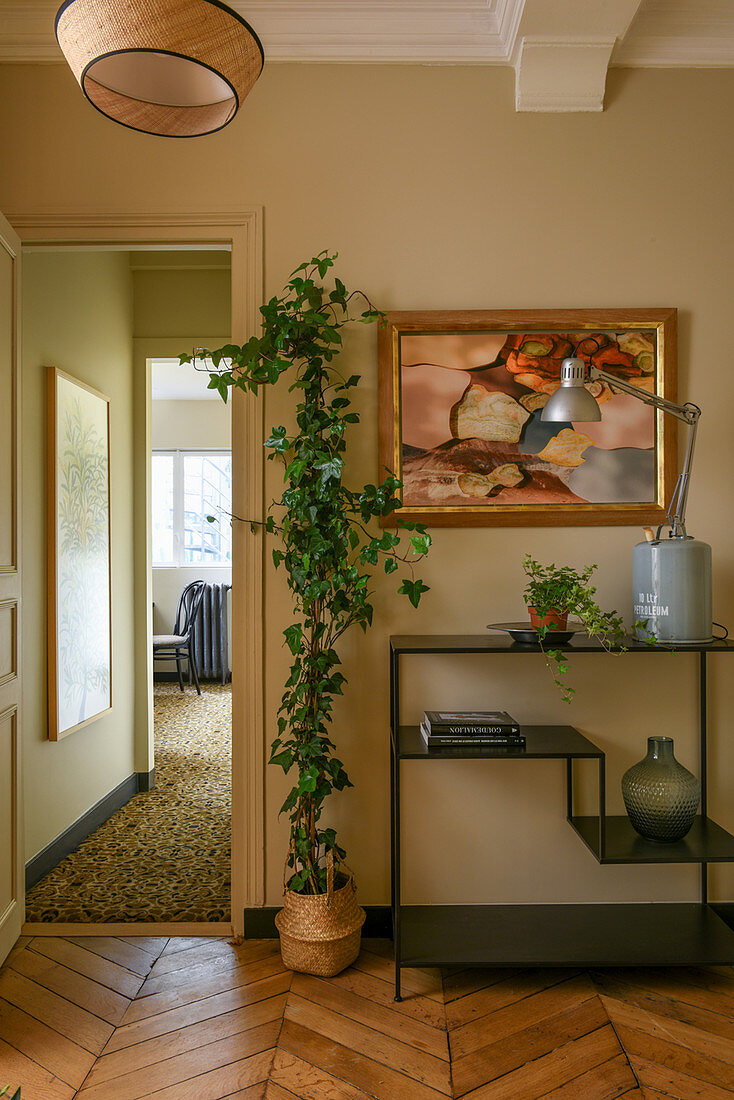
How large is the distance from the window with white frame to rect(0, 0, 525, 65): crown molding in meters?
5.52

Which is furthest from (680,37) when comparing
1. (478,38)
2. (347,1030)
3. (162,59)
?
(347,1030)

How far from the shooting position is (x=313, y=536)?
2215 millimetres

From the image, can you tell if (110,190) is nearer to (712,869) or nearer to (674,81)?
(674,81)

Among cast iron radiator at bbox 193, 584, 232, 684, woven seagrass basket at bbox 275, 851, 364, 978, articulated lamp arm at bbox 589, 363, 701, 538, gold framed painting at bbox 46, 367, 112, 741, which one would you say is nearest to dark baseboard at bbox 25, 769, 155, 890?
gold framed painting at bbox 46, 367, 112, 741

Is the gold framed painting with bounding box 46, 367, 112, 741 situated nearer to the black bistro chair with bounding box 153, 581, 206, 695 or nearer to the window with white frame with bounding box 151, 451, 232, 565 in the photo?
the black bistro chair with bounding box 153, 581, 206, 695

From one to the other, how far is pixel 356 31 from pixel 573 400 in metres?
1.38

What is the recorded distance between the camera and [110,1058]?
1.92m

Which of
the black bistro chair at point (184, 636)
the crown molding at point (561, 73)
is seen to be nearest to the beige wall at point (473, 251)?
the crown molding at point (561, 73)

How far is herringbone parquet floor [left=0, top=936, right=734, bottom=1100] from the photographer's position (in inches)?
71.1

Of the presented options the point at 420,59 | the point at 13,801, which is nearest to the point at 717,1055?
the point at 13,801

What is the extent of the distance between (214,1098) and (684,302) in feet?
8.33

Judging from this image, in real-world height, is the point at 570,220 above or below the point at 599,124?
below

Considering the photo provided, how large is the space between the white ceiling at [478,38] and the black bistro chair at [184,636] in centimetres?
483

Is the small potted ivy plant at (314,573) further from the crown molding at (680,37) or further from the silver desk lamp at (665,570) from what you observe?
the crown molding at (680,37)
